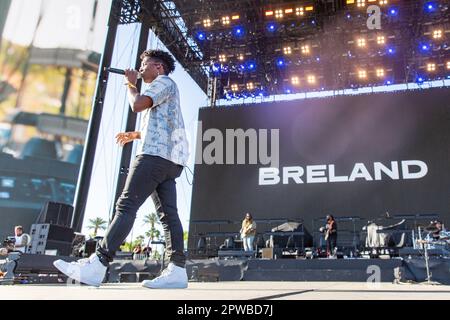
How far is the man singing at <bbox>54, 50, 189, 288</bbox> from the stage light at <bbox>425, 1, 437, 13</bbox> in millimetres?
10670

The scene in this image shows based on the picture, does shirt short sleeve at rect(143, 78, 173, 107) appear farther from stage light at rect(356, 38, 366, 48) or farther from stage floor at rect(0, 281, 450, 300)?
stage light at rect(356, 38, 366, 48)

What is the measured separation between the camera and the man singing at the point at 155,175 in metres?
1.84

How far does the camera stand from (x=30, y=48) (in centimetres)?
1154

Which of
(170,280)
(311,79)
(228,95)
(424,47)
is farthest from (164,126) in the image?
(228,95)

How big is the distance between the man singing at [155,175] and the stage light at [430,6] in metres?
10.7

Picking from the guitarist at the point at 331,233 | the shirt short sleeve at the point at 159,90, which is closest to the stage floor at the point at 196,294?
the shirt short sleeve at the point at 159,90

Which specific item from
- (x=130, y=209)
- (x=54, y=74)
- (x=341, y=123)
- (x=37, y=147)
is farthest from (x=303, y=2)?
(x=130, y=209)

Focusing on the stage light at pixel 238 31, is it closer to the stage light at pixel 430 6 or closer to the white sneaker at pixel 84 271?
the stage light at pixel 430 6

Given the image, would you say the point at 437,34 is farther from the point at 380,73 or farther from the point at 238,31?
the point at 238,31
